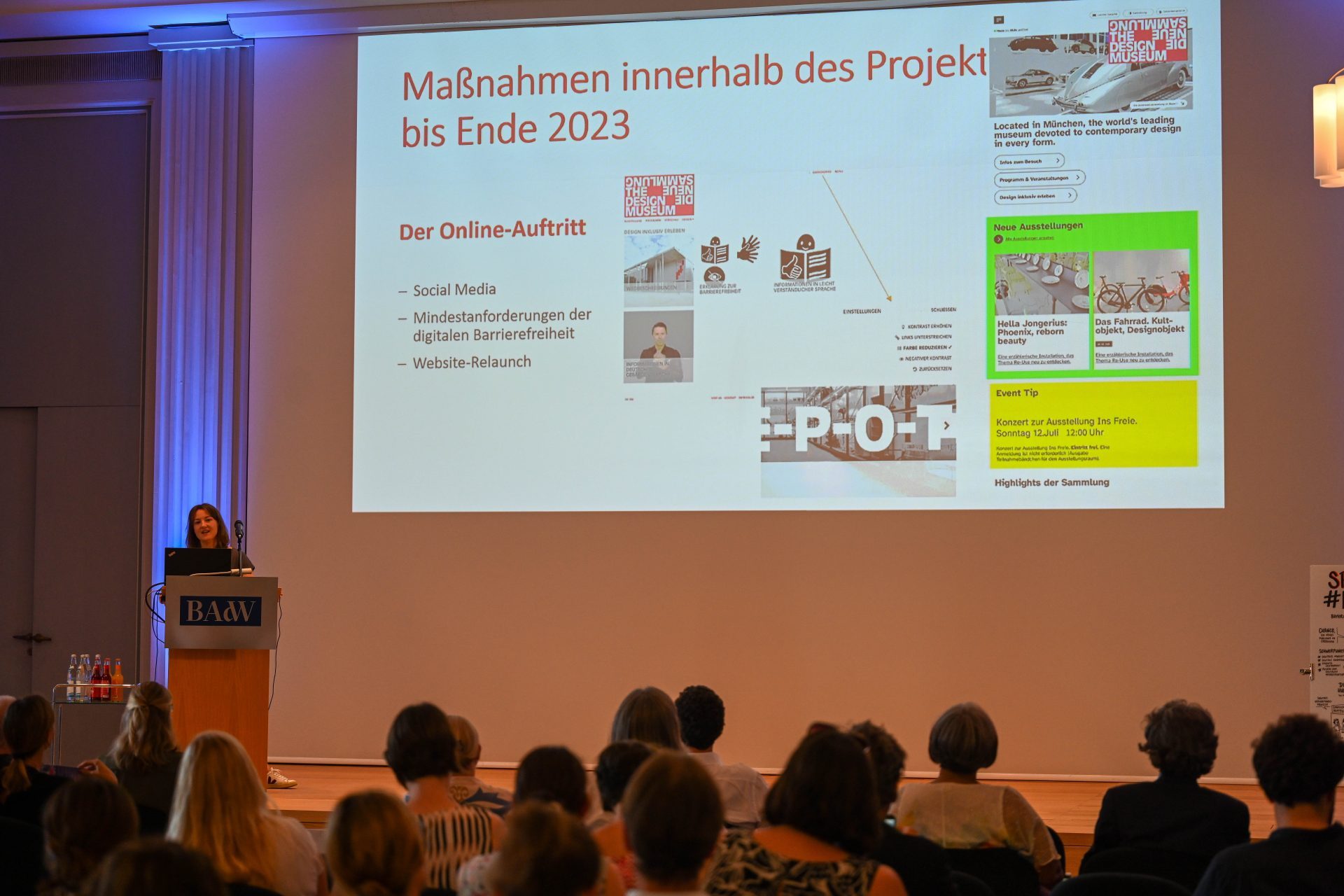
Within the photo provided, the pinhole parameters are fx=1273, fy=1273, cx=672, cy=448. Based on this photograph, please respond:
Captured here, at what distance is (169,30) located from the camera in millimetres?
6875

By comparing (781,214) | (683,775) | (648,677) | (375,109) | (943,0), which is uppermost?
(943,0)

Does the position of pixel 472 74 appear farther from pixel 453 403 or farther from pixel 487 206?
pixel 453 403

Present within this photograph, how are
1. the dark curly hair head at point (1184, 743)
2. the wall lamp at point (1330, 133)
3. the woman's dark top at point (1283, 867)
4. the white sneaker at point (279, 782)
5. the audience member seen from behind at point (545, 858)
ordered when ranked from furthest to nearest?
the white sneaker at point (279, 782) < the wall lamp at point (1330, 133) < the dark curly hair head at point (1184, 743) < the woman's dark top at point (1283, 867) < the audience member seen from behind at point (545, 858)

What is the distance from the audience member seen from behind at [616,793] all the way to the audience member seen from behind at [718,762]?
0.53 m

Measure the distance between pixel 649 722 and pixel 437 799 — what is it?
0.66 metres

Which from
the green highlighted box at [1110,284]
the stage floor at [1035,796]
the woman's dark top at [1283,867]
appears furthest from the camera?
the green highlighted box at [1110,284]

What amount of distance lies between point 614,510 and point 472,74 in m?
2.35

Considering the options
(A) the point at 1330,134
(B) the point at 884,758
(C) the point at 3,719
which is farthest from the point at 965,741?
(A) the point at 1330,134

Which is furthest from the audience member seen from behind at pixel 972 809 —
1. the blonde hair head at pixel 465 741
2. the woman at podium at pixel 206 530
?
the woman at podium at pixel 206 530

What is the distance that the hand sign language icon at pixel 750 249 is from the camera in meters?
6.24

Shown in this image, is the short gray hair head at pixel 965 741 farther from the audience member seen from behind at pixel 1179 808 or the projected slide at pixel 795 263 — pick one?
the projected slide at pixel 795 263

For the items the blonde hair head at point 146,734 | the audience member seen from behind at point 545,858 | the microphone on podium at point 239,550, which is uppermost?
the microphone on podium at point 239,550

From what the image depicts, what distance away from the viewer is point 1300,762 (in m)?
2.50

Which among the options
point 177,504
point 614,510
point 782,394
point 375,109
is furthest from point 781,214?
point 177,504
